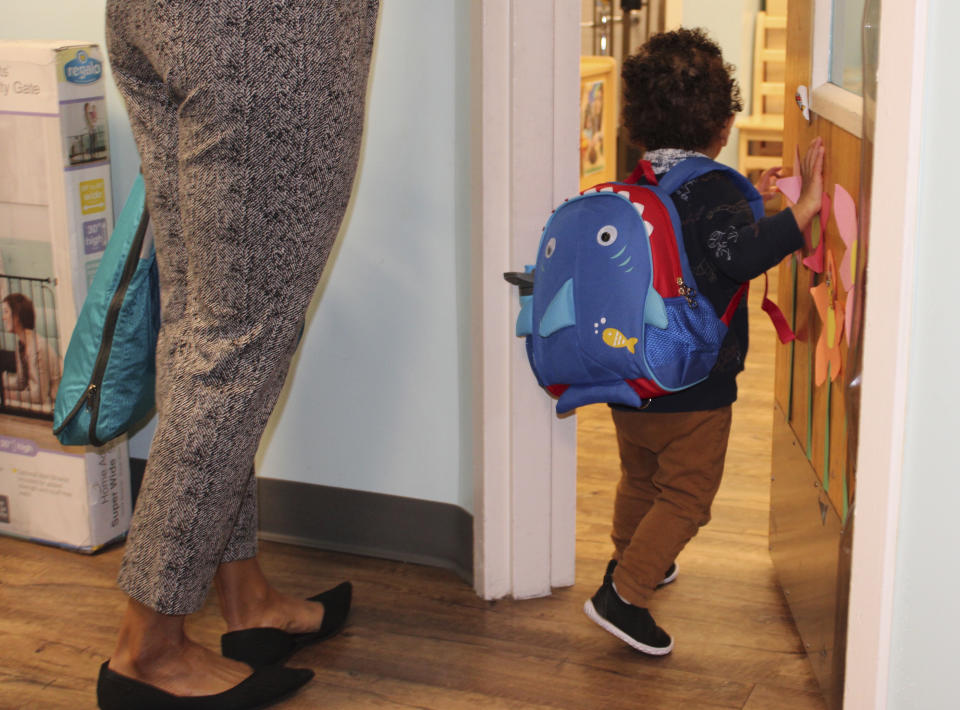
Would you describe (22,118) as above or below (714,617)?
above

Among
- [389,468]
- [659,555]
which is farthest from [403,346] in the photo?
[659,555]

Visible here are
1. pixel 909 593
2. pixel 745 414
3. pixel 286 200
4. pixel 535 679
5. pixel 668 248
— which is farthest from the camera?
pixel 745 414

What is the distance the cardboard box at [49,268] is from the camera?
6.23ft

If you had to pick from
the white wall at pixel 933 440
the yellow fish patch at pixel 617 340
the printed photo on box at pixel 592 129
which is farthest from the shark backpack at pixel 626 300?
the printed photo on box at pixel 592 129

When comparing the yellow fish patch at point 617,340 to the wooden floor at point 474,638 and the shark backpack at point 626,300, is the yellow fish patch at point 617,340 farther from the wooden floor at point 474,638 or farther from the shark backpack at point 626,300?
the wooden floor at point 474,638

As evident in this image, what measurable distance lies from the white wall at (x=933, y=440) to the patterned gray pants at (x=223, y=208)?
72 cm

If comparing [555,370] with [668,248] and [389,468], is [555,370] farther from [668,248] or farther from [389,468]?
[389,468]

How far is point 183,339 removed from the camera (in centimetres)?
139

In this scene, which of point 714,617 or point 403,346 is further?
point 403,346

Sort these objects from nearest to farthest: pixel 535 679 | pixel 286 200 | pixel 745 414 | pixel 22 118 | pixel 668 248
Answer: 1. pixel 286 200
2. pixel 668 248
3. pixel 535 679
4. pixel 22 118
5. pixel 745 414

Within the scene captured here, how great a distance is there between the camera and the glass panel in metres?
1.35

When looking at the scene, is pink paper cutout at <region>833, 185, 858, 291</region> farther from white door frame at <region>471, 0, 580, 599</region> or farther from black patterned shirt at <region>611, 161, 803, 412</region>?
white door frame at <region>471, 0, 580, 599</region>

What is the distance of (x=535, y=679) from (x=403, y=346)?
627 millimetres

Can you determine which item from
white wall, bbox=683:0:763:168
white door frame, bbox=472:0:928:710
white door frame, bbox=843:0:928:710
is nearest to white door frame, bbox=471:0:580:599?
white door frame, bbox=472:0:928:710
